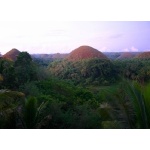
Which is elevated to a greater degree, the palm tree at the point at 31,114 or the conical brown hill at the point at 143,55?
the conical brown hill at the point at 143,55

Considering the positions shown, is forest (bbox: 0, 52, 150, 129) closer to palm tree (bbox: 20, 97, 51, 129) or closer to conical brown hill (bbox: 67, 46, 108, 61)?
palm tree (bbox: 20, 97, 51, 129)

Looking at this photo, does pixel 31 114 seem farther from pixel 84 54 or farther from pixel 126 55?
pixel 126 55

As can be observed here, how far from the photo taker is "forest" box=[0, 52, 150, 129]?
4980 millimetres

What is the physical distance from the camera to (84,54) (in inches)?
324

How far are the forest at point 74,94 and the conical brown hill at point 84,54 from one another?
128mm

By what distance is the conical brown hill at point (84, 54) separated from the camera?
821cm

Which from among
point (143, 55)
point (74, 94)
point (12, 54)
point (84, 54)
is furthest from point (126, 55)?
point (12, 54)

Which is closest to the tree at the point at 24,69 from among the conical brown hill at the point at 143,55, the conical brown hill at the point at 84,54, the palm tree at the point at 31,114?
the conical brown hill at the point at 84,54

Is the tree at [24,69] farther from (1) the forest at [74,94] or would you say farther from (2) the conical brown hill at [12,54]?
(2) the conical brown hill at [12,54]

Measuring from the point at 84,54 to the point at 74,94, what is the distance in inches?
54.4

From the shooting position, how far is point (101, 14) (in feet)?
19.2

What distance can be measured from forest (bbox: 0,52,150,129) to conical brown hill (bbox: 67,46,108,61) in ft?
0.42

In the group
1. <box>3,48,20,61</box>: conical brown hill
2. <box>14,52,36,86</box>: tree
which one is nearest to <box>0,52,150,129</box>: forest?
<box>14,52,36,86</box>: tree

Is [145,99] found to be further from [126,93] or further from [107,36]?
[107,36]
